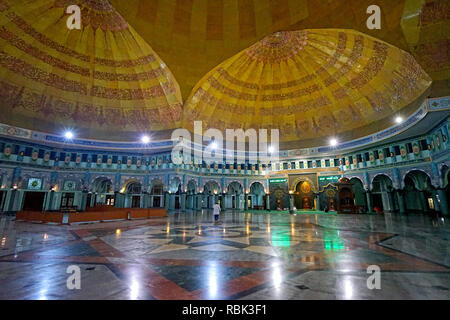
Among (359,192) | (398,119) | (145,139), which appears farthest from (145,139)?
(359,192)

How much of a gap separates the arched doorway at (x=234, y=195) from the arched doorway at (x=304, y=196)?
8428 mm

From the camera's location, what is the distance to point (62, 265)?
4113 millimetres

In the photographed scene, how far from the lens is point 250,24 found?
15.8 metres

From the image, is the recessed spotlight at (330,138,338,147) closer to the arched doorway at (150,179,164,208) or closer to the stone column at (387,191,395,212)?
the stone column at (387,191,395,212)

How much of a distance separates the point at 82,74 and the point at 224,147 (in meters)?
19.8

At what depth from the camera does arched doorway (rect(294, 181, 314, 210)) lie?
3025 cm

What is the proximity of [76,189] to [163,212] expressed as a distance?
15.3 meters

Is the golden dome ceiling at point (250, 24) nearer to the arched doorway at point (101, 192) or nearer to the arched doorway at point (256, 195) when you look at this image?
the arched doorway at point (101, 192)

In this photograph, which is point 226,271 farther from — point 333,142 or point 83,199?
point 333,142

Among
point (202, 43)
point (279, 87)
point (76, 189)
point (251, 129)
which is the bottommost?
point (76, 189)

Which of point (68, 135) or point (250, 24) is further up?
point (250, 24)

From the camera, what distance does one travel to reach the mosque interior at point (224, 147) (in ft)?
13.0
